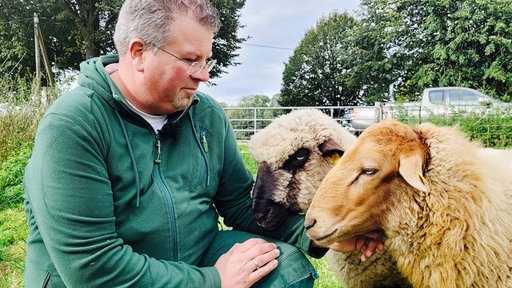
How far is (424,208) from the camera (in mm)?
2344

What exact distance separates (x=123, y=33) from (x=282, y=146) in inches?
54.5

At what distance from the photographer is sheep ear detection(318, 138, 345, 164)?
318 cm

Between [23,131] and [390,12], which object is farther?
[390,12]

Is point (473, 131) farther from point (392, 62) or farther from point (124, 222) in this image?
point (392, 62)

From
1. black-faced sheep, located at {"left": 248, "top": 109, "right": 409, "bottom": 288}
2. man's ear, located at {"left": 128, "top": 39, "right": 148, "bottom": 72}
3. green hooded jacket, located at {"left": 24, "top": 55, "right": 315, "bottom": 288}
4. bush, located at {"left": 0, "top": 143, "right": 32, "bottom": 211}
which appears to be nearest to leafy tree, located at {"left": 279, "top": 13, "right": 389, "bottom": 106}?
bush, located at {"left": 0, "top": 143, "right": 32, "bottom": 211}

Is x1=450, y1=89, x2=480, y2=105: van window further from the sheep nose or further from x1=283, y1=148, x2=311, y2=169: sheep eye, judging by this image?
the sheep nose

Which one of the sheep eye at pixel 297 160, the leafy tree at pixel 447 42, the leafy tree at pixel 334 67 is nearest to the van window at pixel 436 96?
the leafy tree at pixel 447 42

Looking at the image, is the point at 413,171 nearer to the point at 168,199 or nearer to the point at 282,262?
the point at 282,262

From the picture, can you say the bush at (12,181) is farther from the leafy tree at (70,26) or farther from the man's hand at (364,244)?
the leafy tree at (70,26)

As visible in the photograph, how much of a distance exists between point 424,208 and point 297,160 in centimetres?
106

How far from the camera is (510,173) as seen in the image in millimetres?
2668

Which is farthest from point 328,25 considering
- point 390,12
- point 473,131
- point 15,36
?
point 473,131

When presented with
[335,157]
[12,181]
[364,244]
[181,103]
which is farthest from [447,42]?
[181,103]

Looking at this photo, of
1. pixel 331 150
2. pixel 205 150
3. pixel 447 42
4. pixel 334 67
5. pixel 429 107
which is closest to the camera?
pixel 205 150
